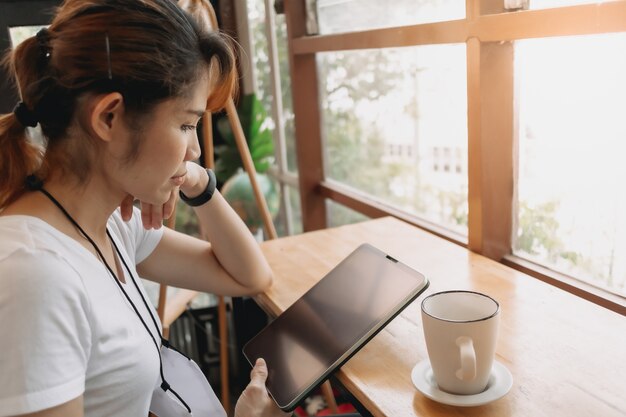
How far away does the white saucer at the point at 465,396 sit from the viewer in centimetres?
75

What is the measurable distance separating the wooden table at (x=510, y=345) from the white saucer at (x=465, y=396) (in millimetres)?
12

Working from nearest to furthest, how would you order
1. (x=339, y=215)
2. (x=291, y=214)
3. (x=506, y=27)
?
(x=506, y=27) < (x=339, y=215) < (x=291, y=214)

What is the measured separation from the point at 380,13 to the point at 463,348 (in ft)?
4.03

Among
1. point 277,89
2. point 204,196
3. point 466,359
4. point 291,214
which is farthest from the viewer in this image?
point 291,214

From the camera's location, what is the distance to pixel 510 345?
2.94 ft

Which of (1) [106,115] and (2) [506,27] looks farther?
(2) [506,27]

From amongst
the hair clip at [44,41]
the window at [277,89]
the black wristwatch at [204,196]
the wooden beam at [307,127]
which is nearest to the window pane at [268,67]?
the window at [277,89]

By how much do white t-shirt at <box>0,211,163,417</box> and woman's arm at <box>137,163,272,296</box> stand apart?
0.97 ft

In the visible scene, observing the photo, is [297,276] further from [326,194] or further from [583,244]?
[326,194]

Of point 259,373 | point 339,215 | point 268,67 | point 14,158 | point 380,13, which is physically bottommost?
point 339,215

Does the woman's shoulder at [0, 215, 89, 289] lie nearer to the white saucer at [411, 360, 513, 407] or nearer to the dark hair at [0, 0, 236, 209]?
the dark hair at [0, 0, 236, 209]

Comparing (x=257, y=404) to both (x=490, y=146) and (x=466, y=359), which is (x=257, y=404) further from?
(x=490, y=146)

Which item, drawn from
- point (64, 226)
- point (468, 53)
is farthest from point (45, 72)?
point (468, 53)

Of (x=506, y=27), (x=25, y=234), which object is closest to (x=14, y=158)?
(x=25, y=234)
